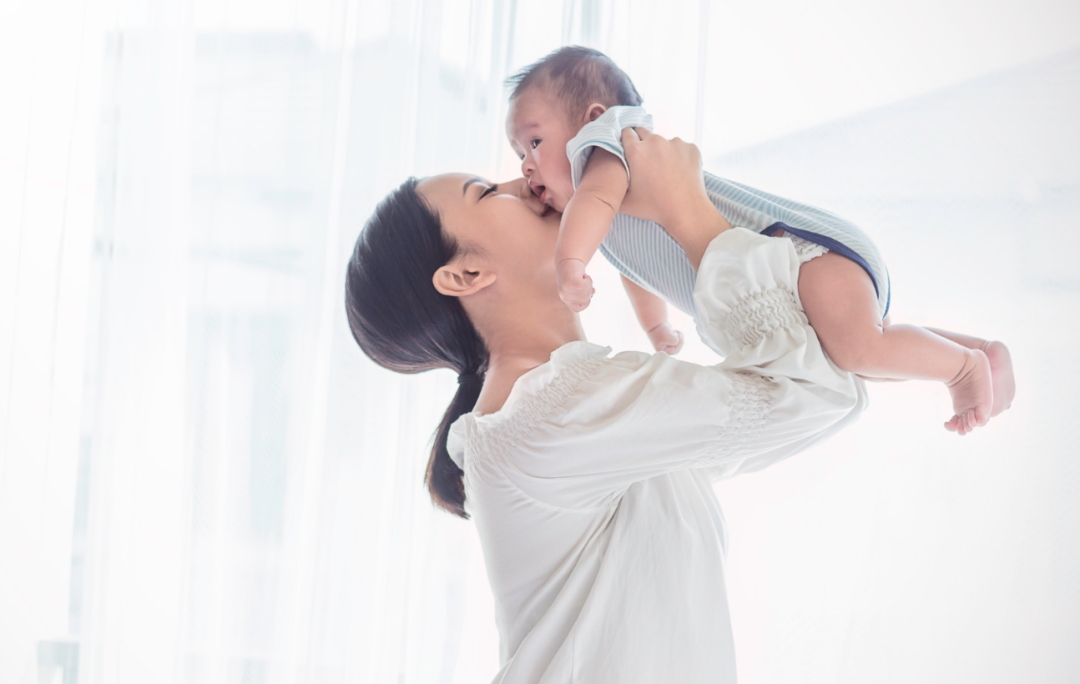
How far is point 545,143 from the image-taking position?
910 mm

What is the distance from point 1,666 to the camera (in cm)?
166

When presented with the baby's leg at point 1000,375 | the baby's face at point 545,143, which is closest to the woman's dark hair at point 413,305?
the baby's face at point 545,143

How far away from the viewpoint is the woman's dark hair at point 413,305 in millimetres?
903

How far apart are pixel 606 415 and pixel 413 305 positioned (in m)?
0.35

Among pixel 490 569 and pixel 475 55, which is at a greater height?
pixel 475 55

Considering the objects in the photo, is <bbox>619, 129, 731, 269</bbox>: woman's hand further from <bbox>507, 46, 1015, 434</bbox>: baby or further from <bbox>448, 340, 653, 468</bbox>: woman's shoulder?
<bbox>448, 340, 653, 468</bbox>: woman's shoulder

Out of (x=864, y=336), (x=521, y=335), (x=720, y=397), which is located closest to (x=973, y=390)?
(x=864, y=336)

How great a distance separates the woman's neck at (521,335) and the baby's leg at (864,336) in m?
0.32

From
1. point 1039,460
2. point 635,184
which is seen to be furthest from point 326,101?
point 1039,460

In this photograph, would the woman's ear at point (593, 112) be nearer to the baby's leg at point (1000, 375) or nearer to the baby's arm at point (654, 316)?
the baby's arm at point (654, 316)

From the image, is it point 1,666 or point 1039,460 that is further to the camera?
point 1,666

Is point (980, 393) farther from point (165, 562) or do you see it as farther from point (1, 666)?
point (1, 666)

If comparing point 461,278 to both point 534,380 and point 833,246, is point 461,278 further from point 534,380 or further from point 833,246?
point 833,246

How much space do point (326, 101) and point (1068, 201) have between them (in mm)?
1567
